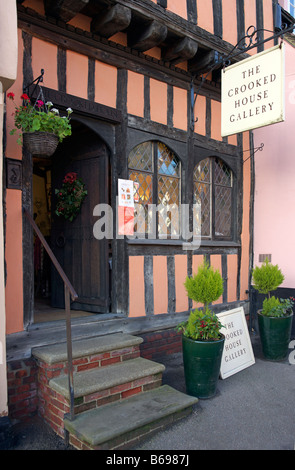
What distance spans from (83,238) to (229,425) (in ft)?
8.71

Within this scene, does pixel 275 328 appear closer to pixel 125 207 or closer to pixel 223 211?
pixel 223 211

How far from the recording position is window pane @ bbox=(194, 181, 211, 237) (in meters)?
5.64

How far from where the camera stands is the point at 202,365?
11.8 feet

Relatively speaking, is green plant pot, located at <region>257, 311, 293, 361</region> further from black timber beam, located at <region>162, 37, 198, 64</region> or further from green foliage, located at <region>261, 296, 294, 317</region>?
black timber beam, located at <region>162, 37, 198, 64</region>

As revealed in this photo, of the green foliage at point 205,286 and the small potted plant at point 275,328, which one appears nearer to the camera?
the green foliage at point 205,286

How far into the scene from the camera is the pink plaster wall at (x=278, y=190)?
6.29 meters

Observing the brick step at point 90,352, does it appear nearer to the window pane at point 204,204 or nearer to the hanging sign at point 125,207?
the hanging sign at point 125,207

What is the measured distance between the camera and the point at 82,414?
9.61 ft

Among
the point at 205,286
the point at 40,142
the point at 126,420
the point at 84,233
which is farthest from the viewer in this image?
the point at 84,233

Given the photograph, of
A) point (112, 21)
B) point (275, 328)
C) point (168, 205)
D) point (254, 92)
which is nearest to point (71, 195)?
point (168, 205)

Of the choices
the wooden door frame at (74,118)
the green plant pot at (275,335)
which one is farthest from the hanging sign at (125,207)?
the green plant pot at (275,335)

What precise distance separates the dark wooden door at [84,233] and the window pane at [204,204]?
1.73m
